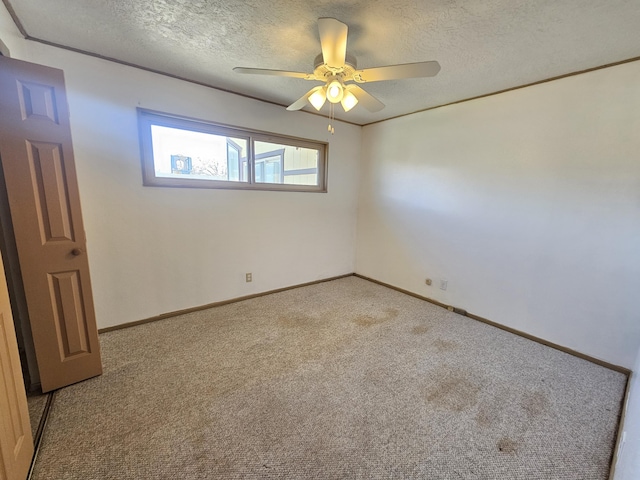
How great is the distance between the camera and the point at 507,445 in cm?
149

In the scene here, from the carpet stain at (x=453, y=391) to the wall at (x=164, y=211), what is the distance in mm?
2304

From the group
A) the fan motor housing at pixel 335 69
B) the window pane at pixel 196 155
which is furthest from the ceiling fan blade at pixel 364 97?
the window pane at pixel 196 155

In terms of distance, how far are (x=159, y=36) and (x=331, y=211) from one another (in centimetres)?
275

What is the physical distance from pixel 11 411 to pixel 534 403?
9.56ft

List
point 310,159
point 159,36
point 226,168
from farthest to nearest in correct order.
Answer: point 310,159
point 226,168
point 159,36

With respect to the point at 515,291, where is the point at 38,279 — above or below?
above

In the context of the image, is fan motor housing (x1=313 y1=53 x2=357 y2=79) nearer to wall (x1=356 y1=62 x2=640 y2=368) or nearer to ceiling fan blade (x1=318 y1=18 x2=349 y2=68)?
ceiling fan blade (x1=318 y1=18 x2=349 y2=68)

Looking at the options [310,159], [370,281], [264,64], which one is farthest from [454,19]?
[370,281]

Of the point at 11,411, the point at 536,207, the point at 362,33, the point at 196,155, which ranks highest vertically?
the point at 362,33

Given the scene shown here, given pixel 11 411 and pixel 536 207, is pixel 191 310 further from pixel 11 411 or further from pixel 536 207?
pixel 536 207

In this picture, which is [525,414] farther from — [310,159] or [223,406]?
[310,159]

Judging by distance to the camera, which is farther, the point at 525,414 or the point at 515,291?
the point at 515,291

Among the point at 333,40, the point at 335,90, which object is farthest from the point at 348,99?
the point at 333,40

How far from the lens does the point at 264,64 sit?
2291 millimetres
